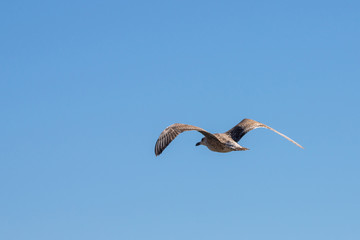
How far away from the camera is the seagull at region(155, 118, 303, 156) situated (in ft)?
74.8

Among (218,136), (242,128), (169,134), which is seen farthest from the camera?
(242,128)

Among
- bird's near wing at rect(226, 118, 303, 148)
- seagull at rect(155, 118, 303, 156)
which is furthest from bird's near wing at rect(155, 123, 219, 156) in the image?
bird's near wing at rect(226, 118, 303, 148)

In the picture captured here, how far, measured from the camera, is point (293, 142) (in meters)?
25.8

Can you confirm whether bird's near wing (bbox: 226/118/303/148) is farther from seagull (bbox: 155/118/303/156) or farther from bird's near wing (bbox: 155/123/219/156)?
bird's near wing (bbox: 155/123/219/156)

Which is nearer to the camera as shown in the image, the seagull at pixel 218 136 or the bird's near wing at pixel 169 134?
the bird's near wing at pixel 169 134

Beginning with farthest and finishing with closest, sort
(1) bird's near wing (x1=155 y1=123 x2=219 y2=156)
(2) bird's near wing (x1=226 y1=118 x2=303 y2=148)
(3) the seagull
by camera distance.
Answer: (2) bird's near wing (x1=226 y1=118 x2=303 y2=148), (3) the seagull, (1) bird's near wing (x1=155 y1=123 x2=219 y2=156)

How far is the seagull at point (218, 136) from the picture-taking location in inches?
898

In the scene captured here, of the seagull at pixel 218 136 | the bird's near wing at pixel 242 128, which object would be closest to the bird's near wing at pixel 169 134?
the seagull at pixel 218 136

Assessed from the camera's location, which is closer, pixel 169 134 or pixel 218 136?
pixel 169 134

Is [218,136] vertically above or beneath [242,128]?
beneath

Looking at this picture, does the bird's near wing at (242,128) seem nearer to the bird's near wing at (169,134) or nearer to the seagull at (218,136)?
the seagull at (218,136)

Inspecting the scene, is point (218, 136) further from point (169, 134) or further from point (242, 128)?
point (169, 134)

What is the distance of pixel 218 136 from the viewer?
2683 cm

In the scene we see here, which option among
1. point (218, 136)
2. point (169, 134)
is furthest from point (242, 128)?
point (169, 134)
